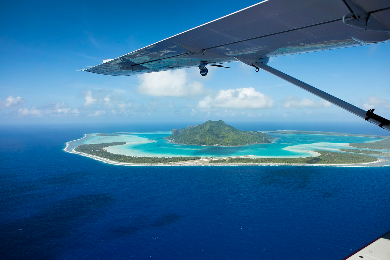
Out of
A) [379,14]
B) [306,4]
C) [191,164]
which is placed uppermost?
[306,4]

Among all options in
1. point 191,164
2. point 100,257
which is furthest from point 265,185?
point 100,257

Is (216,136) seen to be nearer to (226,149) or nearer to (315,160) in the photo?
(226,149)

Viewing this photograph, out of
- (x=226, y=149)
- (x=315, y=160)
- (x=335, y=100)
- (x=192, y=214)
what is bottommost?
(x=192, y=214)

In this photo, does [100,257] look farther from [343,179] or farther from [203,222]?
[343,179]

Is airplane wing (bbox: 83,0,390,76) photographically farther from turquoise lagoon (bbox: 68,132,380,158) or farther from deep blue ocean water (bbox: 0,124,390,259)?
turquoise lagoon (bbox: 68,132,380,158)

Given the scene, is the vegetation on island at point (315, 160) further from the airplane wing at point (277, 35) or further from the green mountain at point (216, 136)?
the airplane wing at point (277, 35)

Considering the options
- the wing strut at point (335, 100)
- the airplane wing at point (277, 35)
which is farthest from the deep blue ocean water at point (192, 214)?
the airplane wing at point (277, 35)

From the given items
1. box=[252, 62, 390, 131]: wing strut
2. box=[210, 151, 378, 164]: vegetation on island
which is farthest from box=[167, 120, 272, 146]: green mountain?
box=[252, 62, 390, 131]: wing strut

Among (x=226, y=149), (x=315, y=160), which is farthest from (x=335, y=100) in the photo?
(x=226, y=149)
